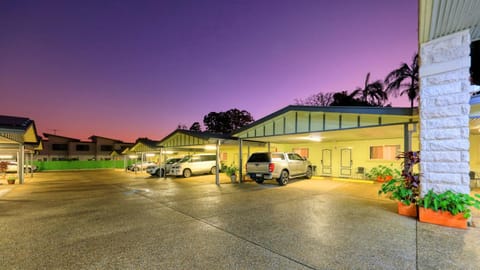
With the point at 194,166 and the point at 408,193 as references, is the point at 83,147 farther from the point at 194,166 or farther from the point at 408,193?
the point at 408,193

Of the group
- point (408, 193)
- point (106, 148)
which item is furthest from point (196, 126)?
Result: point (408, 193)

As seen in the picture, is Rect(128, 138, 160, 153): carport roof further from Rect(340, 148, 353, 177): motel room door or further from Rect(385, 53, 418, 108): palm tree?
Rect(385, 53, 418, 108): palm tree

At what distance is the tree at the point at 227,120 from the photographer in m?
42.7

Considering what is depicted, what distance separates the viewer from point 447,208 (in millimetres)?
4684

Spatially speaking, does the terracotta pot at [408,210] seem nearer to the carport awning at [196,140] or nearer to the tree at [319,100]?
the carport awning at [196,140]

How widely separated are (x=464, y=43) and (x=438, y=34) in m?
0.54

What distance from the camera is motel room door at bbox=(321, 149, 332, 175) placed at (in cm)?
1539

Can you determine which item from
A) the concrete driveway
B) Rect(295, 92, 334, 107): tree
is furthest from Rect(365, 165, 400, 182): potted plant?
Rect(295, 92, 334, 107): tree

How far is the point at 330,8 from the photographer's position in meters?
10.4

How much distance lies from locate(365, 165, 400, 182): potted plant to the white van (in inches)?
436

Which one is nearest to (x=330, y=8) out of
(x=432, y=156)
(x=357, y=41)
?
(x=357, y=41)

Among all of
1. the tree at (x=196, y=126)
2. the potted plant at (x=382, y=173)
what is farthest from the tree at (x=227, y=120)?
the potted plant at (x=382, y=173)

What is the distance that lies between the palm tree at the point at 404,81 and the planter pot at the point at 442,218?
16002 mm

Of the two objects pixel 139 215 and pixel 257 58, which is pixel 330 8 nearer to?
pixel 257 58
